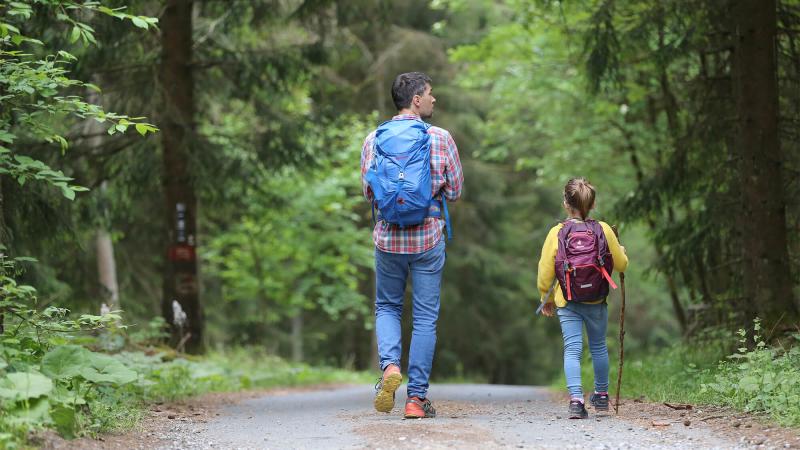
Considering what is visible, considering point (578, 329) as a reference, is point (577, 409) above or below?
below

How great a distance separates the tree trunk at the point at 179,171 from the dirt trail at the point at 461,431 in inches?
175

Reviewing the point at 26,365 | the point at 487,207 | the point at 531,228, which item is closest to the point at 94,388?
the point at 26,365

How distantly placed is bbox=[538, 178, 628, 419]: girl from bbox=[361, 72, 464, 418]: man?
0.74 m

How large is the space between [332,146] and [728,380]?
8.95m

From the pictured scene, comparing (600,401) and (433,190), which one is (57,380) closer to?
(433,190)

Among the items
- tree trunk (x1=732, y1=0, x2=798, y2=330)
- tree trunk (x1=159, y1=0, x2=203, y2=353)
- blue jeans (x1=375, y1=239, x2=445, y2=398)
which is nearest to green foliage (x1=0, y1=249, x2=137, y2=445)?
blue jeans (x1=375, y1=239, x2=445, y2=398)

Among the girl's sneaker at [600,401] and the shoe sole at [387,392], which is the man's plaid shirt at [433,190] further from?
the girl's sneaker at [600,401]

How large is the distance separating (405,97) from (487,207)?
63.5 feet

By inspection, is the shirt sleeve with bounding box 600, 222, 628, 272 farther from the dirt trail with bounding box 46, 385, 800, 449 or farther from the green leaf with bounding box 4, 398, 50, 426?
the green leaf with bounding box 4, 398, 50, 426

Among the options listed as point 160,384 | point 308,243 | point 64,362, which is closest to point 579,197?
point 64,362

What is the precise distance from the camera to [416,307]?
6.26 meters

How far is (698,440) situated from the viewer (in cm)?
506

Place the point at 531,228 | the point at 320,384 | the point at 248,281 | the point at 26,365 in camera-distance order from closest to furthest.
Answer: the point at 26,365 → the point at 320,384 → the point at 248,281 → the point at 531,228

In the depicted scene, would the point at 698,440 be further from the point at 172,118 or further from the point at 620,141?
the point at 620,141
